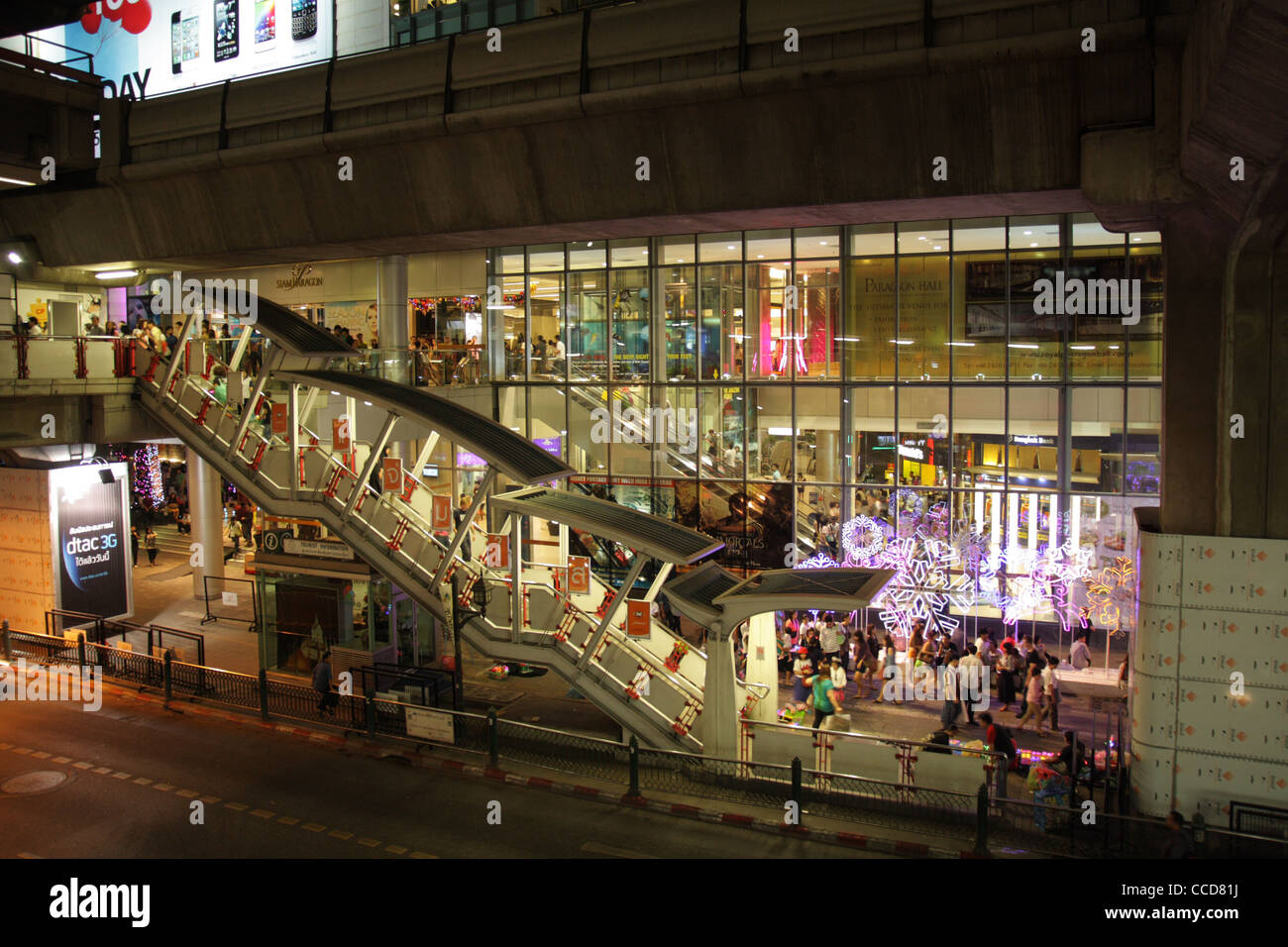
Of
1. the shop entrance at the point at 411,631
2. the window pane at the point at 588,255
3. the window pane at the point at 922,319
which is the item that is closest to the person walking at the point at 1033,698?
the window pane at the point at 922,319

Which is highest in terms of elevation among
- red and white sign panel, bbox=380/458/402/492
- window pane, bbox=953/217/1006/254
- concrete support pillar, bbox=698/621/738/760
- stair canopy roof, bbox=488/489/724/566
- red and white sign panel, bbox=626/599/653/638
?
window pane, bbox=953/217/1006/254

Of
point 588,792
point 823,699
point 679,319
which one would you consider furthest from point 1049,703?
point 679,319

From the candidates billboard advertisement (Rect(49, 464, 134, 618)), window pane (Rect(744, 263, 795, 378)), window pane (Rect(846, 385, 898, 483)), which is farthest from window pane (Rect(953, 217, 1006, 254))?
billboard advertisement (Rect(49, 464, 134, 618))

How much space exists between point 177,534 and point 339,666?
20.6m

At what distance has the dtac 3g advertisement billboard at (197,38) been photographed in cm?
2867

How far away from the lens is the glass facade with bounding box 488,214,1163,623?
2009 centimetres

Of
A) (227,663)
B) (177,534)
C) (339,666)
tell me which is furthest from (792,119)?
(177,534)

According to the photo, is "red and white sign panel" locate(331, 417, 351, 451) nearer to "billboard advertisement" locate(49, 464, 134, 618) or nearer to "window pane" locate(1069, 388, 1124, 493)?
"billboard advertisement" locate(49, 464, 134, 618)

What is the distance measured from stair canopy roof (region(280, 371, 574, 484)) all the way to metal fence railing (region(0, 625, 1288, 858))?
387 cm

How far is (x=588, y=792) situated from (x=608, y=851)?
71.2 inches

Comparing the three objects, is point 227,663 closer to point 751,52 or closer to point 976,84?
point 751,52

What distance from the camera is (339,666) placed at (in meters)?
19.2

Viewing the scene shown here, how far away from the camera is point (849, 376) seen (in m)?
22.0

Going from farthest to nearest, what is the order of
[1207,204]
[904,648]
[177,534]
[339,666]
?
[177,534] → [904,648] → [339,666] → [1207,204]
